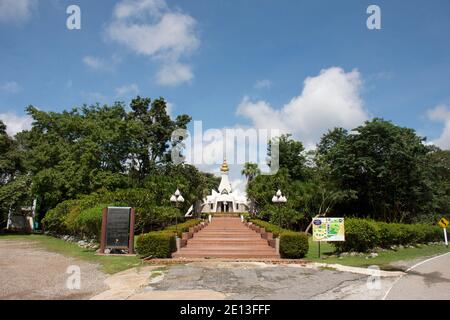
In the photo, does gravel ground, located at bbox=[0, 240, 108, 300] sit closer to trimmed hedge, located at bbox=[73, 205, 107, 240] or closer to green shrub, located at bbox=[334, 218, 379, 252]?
trimmed hedge, located at bbox=[73, 205, 107, 240]

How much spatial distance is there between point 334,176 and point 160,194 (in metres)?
17.1

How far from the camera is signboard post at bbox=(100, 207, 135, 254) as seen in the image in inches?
569

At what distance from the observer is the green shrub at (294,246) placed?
44.3ft

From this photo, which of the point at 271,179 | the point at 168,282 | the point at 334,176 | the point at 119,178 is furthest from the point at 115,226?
the point at 334,176

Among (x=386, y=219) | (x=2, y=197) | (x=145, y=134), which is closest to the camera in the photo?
(x=2, y=197)

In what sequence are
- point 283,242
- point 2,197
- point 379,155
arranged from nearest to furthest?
point 283,242
point 2,197
point 379,155

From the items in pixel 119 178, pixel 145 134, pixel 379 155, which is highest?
pixel 145 134

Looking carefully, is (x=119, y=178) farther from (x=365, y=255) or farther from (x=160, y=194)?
(x=365, y=255)

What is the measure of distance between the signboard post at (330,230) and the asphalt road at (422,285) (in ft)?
11.2

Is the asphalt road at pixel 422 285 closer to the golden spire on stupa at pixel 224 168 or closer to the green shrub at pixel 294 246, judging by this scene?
the green shrub at pixel 294 246

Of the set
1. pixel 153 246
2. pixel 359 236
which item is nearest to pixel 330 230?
pixel 359 236

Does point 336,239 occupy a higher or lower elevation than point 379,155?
lower

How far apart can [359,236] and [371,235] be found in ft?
2.75

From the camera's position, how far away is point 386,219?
3366 cm
